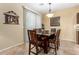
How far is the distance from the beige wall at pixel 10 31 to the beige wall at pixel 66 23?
29.9 inches

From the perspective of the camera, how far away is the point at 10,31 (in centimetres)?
285

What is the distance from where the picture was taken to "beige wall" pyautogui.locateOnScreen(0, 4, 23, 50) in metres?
2.70

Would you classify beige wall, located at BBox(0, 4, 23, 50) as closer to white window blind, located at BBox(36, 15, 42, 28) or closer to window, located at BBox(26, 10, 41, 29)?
window, located at BBox(26, 10, 41, 29)

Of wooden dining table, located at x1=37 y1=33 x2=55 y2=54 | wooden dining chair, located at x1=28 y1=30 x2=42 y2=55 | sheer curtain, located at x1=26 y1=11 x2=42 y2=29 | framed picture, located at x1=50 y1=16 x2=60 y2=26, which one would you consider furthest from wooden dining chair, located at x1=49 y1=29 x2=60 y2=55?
sheer curtain, located at x1=26 y1=11 x2=42 y2=29

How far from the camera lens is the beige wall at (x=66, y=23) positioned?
9.27 ft

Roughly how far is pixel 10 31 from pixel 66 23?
170cm

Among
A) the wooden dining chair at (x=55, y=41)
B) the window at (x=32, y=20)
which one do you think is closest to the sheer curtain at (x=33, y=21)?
the window at (x=32, y=20)

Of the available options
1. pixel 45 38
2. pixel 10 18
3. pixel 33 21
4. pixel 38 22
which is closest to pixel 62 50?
pixel 45 38

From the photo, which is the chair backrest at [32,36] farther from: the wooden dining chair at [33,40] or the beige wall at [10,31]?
the beige wall at [10,31]

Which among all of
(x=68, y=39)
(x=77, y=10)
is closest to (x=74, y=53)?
(x=68, y=39)

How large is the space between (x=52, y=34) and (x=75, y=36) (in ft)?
2.28

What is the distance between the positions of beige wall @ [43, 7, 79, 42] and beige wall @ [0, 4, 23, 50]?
0.76m

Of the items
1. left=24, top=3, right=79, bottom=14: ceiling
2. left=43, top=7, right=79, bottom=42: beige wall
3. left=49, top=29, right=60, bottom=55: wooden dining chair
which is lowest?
left=49, top=29, right=60, bottom=55: wooden dining chair

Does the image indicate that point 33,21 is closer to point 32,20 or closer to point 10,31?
point 32,20
